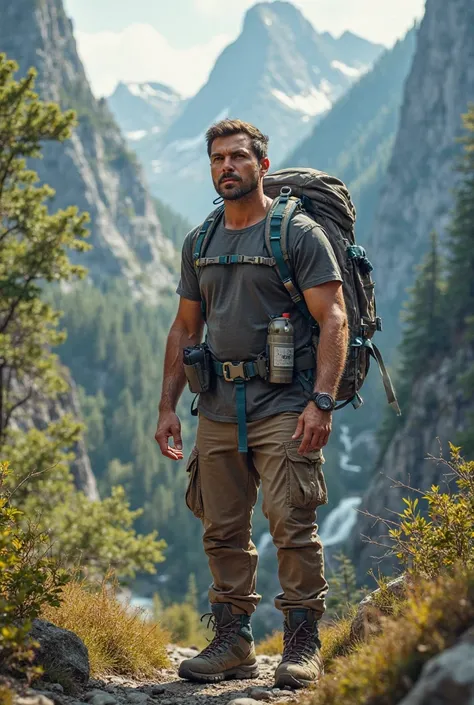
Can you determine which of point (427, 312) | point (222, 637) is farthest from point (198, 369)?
point (427, 312)

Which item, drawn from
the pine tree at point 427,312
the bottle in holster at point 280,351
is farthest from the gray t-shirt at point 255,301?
the pine tree at point 427,312

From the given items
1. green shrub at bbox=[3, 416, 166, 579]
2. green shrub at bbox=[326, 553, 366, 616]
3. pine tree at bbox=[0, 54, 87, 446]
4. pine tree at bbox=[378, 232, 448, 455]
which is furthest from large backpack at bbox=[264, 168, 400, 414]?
pine tree at bbox=[378, 232, 448, 455]

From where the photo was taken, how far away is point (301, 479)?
547 cm

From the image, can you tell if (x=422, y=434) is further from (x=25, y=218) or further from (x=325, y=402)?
(x=325, y=402)

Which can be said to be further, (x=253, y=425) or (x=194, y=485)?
(x=194, y=485)

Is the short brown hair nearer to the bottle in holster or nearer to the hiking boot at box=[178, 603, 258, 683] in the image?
the bottle in holster

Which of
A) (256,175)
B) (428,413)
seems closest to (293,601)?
(256,175)

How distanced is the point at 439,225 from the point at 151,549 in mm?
144033

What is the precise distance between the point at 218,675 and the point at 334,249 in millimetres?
2737

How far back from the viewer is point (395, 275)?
175875 mm

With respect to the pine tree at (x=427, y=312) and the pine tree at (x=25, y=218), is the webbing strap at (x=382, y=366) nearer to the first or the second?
the pine tree at (x=25, y=218)

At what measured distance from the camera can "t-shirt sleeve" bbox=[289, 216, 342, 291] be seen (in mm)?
5477

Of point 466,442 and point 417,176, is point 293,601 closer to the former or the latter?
point 466,442

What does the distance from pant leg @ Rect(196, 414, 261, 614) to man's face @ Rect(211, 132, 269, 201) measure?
1449 mm
